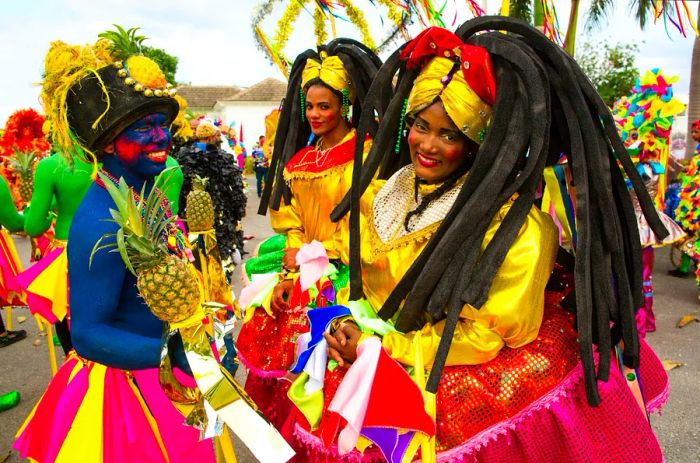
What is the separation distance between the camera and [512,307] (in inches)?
59.6

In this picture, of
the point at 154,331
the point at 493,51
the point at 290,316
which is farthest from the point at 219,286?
the point at 493,51

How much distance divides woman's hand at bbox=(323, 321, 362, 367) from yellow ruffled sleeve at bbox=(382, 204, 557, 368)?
0.14m

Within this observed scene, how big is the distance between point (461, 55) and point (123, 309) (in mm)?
1484

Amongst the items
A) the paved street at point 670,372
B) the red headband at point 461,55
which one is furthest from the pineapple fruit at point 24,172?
the red headband at point 461,55

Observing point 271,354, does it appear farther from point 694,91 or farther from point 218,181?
point 694,91

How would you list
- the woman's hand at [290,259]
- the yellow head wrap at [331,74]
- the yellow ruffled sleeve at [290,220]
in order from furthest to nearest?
the yellow ruffled sleeve at [290,220] < the yellow head wrap at [331,74] < the woman's hand at [290,259]

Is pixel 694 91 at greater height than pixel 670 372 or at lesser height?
greater

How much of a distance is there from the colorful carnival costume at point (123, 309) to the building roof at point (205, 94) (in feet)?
148

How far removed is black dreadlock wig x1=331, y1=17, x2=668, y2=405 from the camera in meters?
1.56

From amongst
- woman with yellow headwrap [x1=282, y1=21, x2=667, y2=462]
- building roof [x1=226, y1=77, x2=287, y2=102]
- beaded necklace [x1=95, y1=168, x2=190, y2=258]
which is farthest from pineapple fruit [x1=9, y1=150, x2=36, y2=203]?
building roof [x1=226, y1=77, x2=287, y2=102]

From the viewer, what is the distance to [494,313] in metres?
1.53

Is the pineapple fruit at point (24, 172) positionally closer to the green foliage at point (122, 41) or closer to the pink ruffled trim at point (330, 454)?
the green foliage at point (122, 41)

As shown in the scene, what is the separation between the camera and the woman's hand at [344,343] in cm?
170

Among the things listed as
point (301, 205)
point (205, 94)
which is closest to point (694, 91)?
point (301, 205)
